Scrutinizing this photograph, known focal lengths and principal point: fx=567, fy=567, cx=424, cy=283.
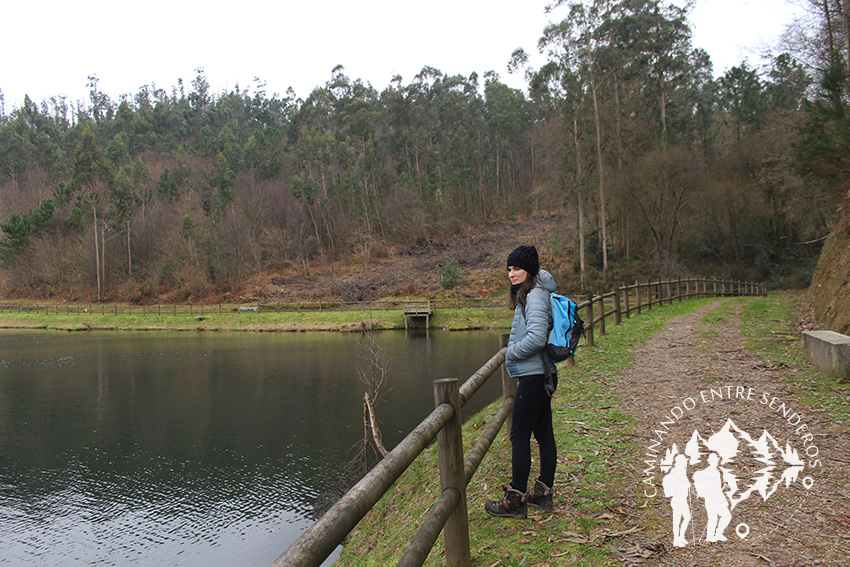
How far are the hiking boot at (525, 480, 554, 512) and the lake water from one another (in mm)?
6113

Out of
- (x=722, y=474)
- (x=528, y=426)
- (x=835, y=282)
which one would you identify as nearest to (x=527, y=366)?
(x=528, y=426)

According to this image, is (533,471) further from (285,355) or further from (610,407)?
(285,355)

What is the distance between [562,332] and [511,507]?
51.8 inches

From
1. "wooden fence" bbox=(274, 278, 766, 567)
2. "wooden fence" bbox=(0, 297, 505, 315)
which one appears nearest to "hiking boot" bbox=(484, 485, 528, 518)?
"wooden fence" bbox=(274, 278, 766, 567)

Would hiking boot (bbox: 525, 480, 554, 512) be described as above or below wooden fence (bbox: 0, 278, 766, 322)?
below

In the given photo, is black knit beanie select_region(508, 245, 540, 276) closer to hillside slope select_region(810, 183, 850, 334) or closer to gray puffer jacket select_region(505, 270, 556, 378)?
gray puffer jacket select_region(505, 270, 556, 378)

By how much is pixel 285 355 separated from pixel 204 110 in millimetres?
91525

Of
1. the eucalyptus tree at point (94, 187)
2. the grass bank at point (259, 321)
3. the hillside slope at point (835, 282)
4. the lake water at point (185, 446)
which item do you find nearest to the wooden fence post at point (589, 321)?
the hillside slope at point (835, 282)

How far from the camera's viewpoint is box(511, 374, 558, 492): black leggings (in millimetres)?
3750

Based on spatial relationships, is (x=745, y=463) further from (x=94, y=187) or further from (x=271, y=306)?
(x=94, y=187)

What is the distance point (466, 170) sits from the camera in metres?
65.8

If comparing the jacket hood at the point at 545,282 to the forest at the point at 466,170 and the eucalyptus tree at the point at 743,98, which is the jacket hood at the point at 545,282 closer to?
the forest at the point at 466,170

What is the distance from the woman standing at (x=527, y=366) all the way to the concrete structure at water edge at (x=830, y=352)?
5043 millimetres

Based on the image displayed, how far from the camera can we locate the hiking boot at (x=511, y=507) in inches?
156
